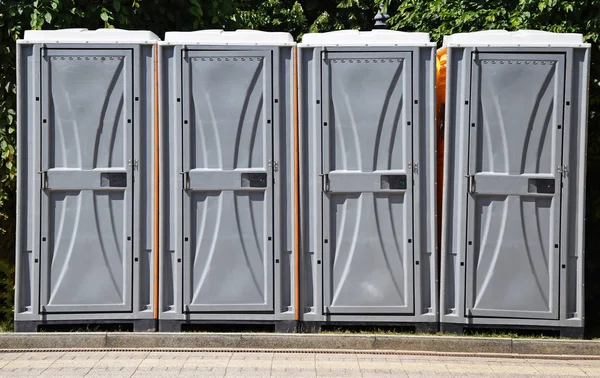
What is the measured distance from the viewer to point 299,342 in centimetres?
895

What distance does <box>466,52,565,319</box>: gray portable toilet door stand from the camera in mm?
9133

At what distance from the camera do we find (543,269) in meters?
9.23

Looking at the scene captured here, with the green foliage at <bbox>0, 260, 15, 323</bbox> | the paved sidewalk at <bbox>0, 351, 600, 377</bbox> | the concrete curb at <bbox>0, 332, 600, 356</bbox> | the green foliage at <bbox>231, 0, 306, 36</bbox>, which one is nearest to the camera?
the paved sidewalk at <bbox>0, 351, 600, 377</bbox>

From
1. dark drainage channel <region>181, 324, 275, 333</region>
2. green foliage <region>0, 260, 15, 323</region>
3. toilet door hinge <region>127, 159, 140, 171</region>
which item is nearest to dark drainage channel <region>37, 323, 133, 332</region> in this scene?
dark drainage channel <region>181, 324, 275, 333</region>

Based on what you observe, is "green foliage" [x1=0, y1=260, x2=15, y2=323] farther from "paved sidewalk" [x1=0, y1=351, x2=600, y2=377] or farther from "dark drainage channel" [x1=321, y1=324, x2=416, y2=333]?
"dark drainage channel" [x1=321, y1=324, x2=416, y2=333]

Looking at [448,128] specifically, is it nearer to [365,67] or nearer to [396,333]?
[365,67]

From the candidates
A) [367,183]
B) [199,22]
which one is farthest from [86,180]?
[199,22]

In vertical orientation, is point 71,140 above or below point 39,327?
above

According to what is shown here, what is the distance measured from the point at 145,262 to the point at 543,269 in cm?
362

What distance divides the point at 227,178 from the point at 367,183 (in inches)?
49.7

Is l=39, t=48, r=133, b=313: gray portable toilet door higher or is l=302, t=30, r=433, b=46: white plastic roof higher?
l=302, t=30, r=433, b=46: white plastic roof

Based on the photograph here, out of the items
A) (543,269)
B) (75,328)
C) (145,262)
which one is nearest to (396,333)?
(543,269)

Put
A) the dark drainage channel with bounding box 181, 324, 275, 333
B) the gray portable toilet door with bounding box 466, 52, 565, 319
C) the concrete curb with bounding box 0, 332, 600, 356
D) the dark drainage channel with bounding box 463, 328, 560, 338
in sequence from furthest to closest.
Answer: the dark drainage channel with bounding box 181, 324, 275, 333 < the dark drainage channel with bounding box 463, 328, 560, 338 < the gray portable toilet door with bounding box 466, 52, 565, 319 < the concrete curb with bounding box 0, 332, 600, 356

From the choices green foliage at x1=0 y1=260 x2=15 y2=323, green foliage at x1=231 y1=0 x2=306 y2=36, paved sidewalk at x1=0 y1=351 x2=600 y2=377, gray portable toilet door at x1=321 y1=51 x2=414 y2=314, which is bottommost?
paved sidewalk at x1=0 y1=351 x2=600 y2=377
